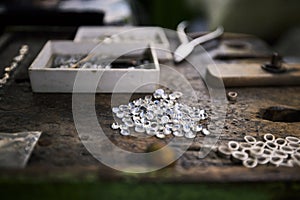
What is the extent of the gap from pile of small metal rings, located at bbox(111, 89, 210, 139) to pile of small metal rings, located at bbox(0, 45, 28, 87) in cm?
37

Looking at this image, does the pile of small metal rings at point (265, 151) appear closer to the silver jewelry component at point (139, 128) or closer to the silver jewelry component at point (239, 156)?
the silver jewelry component at point (239, 156)

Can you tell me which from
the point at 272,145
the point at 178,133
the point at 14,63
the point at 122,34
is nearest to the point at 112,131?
the point at 178,133

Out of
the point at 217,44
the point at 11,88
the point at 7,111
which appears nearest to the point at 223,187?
the point at 7,111

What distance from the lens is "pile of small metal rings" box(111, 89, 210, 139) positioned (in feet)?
2.65

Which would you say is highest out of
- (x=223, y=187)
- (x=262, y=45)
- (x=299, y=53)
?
(x=223, y=187)

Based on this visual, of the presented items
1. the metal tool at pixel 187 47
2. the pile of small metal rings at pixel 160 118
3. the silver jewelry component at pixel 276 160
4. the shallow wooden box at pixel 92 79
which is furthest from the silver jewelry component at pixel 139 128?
the metal tool at pixel 187 47

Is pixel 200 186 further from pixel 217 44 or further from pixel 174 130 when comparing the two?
pixel 217 44

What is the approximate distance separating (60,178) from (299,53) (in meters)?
1.97

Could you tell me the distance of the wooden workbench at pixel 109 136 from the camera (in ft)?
1.92

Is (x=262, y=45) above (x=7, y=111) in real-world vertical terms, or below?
below

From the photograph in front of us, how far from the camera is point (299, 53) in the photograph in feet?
7.13

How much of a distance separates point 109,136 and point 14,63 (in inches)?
20.6

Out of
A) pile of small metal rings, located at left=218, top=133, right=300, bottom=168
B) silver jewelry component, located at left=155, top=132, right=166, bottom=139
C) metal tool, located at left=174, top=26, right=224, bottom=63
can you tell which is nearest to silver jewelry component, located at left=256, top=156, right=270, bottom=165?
pile of small metal rings, located at left=218, top=133, right=300, bottom=168

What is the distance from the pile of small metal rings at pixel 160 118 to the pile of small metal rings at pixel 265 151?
0.09 meters
